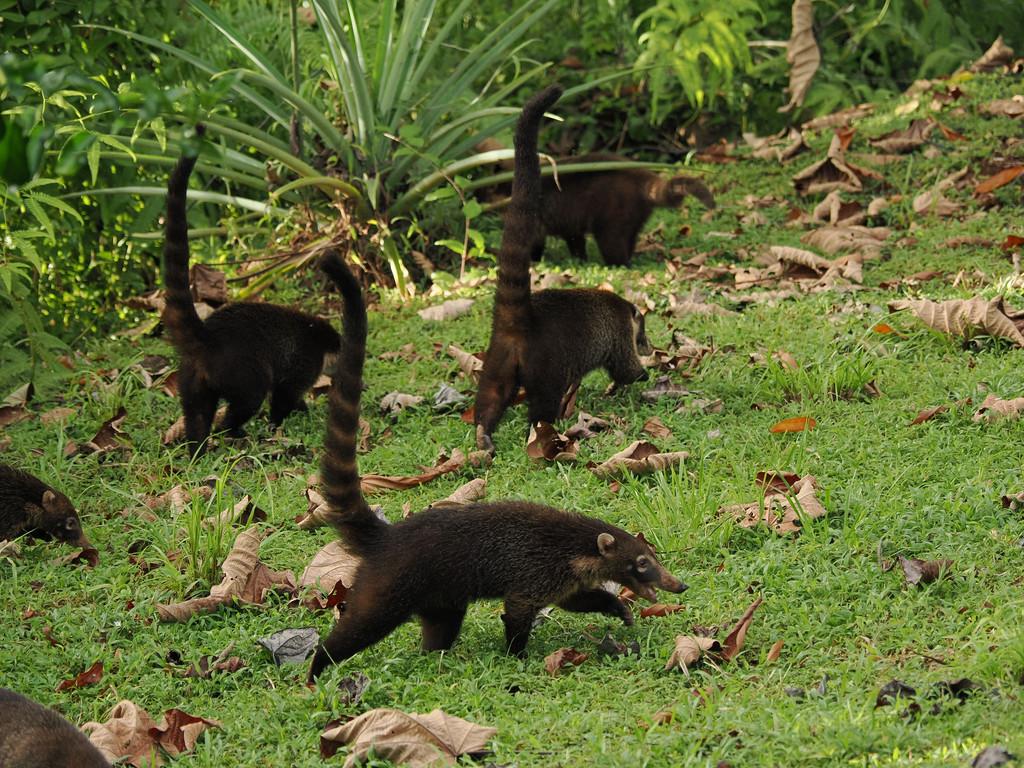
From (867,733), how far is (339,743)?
1.41m

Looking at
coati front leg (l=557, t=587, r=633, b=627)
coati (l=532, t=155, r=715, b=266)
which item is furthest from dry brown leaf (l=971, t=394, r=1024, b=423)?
coati (l=532, t=155, r=715, b=266)

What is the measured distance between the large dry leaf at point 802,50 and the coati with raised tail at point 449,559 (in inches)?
231

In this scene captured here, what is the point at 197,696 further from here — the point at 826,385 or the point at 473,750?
the point at 826,385

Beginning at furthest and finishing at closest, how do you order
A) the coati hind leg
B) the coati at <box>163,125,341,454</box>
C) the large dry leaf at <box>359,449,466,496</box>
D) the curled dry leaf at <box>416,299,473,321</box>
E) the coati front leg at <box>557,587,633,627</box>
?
the curled dry leaf at <box>416,299,473,321</box> → the coati at <box>163,125,341,454</box> → the large dry leaf at <box>359,449,466,496</box> → the coati front leg at <box>557,587,633,627</box> → the coati hind leg

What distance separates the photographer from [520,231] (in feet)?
15.9

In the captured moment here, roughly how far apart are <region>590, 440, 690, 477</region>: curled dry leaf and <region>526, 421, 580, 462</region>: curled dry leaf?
0.22 m

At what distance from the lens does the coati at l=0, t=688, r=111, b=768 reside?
8.81 feet

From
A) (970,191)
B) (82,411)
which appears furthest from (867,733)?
(970,191)

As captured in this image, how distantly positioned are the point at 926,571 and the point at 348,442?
1908 millimetres

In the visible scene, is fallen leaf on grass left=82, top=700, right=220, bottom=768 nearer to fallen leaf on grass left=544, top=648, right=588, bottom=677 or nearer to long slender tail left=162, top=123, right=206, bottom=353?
fallen leaf on grass left=544, top=648, right=588, bottom=677

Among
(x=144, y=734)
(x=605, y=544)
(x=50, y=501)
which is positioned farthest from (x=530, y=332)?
(x=144, y=734)

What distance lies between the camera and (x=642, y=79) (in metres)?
9.47

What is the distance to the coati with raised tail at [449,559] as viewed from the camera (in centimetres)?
327

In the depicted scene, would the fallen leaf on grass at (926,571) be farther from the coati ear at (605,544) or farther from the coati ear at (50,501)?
the coati ear at (50,501)
